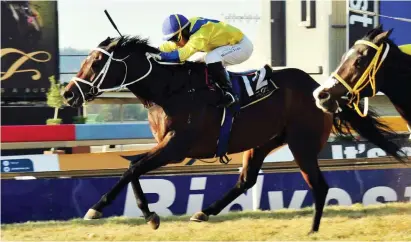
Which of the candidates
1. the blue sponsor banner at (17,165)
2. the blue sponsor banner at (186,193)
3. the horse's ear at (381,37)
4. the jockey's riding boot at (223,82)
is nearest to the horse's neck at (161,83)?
the jockey's riding boot at (223,82)

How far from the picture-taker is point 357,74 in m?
4.47

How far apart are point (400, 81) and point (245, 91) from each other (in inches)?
59.3

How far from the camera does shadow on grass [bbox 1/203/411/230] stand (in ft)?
21.1

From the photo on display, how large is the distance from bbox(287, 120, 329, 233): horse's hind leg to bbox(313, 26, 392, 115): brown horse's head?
1373 millimetres

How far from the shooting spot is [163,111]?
17.2 ft

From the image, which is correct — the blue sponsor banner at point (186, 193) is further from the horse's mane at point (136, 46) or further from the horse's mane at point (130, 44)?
the horse's mane at point (130, 44)

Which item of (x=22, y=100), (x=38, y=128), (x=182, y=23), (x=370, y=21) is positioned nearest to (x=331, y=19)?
(x=370, y=21)

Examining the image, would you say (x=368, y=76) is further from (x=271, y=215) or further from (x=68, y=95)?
(x=271, y=215)

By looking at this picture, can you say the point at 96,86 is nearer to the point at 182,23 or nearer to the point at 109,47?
the point at 109,47

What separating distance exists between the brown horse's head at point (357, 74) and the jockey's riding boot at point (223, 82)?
108 cm

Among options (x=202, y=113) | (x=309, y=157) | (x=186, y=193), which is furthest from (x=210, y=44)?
(x=186, y=193)

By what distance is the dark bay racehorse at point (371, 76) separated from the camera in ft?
14.7

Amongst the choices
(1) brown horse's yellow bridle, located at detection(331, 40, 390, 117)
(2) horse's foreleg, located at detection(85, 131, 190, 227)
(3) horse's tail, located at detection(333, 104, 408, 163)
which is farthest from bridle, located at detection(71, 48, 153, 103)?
(3) horse's tail, located at detection(333, 104, 408, 163)

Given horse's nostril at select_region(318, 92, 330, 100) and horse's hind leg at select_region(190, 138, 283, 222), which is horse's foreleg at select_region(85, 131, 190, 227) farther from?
horse's nostril at select_region(318, 92, 330, 100)
